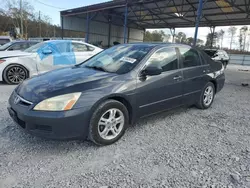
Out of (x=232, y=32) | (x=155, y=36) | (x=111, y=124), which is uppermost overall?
(x=232, y=32)

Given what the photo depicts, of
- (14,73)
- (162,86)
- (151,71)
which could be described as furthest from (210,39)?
(151,71)

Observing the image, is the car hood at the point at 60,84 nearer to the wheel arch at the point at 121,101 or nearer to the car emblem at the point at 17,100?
the car emblem at the point at 17,100

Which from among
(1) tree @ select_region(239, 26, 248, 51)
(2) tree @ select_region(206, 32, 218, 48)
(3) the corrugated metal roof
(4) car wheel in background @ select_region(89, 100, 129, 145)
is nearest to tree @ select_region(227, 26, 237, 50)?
(1) tree @ select_region(239, 26, 248, 51)

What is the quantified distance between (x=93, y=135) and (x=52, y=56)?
4763mm

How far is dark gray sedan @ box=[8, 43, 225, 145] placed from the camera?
2.33 meters

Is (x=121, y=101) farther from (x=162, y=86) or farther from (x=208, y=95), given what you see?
(x=208, y=95)

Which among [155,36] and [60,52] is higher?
[155,36]

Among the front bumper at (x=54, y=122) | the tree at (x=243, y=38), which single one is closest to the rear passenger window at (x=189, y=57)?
the front bumper at (x=54, y=122)

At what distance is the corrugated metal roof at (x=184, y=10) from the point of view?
48.2 feet

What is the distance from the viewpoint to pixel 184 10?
675 inches

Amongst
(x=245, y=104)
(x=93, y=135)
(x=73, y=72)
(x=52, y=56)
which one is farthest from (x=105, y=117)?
(x=52, y=56)

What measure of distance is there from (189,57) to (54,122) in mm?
2860

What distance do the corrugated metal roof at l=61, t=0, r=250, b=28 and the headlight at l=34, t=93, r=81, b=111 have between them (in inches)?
552

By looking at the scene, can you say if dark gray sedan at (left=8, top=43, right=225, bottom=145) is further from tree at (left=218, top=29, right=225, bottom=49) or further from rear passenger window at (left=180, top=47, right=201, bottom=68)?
tree at (left=218, top=29, right=225, bottom=49)
